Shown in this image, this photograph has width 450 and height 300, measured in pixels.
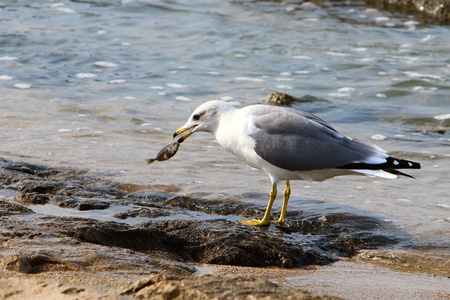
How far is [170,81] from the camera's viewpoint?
32.6ft

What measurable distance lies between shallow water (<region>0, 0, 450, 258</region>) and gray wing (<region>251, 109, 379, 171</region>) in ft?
1.82

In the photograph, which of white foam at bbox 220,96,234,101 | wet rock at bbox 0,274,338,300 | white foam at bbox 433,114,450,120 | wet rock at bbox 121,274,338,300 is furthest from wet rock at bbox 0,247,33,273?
white foam at bbox 433,114,450,120

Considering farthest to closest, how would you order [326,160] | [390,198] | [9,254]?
1. [390,198]
2. [326,160]
3. [9,254]

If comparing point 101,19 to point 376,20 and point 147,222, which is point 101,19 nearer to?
point 376,20

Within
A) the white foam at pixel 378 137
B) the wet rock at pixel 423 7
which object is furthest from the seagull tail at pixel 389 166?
the wet rock at pixel 423 7

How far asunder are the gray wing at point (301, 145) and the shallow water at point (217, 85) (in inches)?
21.9

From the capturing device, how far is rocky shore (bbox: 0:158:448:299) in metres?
2.59

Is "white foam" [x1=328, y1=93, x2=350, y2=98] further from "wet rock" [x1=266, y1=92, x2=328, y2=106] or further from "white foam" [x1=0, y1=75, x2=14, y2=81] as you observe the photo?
"white foam" [x1=0, y1=75, x2=14, y2=81]

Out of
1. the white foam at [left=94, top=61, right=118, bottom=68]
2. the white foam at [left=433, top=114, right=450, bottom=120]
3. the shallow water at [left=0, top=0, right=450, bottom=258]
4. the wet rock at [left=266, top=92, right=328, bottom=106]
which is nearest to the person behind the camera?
the shallow water at [left=0, top=0, right=450, bottom=258]

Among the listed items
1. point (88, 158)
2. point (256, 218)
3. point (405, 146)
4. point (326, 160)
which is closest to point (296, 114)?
point (326, 160)

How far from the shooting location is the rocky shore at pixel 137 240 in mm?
2588

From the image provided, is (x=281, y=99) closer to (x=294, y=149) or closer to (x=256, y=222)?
(x=294, y=149)

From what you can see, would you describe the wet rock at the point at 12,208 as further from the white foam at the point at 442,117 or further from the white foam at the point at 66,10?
the white foam at the point at 66,10

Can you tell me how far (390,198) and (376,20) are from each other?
9095 millimetres
